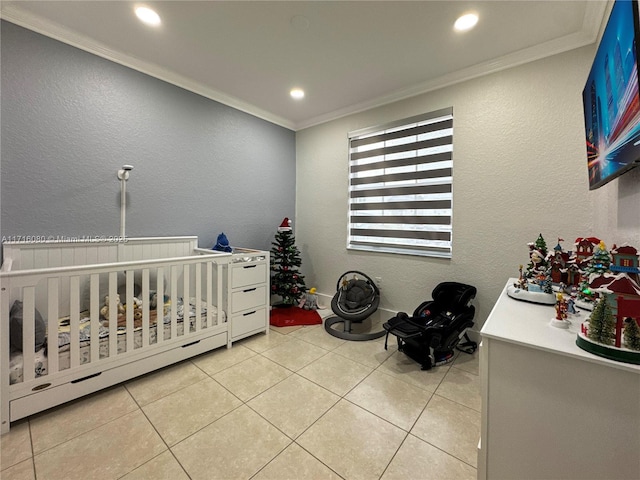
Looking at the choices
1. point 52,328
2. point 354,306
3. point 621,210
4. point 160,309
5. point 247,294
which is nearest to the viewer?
point 621,210

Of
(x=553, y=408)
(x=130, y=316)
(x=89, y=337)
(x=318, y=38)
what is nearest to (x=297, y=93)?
(x=318, y=38)

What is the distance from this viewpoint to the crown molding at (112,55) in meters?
1.84

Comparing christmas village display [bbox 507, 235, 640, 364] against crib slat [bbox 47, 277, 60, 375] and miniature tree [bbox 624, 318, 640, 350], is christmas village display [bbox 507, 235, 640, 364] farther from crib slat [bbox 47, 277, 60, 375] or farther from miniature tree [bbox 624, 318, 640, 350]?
crib slat [bbox 47, 277, 60, 375]

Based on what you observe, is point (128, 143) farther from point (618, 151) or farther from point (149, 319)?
point (618, 151)

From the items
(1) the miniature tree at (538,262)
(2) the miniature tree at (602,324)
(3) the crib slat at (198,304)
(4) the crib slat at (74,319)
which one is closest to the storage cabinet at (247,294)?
(3) the crib slat at (198,304)

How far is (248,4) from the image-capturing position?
174 cm

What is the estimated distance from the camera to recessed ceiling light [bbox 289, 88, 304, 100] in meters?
2.84

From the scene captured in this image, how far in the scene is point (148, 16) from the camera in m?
1.85

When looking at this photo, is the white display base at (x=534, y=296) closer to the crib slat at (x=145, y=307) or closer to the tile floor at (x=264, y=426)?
the tile floor at (x=264, y=426)

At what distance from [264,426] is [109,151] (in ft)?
8.24

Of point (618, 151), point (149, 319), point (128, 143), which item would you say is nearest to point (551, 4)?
point (618, 151)

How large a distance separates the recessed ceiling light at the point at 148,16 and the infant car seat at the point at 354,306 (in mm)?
2681

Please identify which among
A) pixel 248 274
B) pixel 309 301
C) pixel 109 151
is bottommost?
pixel 309 301

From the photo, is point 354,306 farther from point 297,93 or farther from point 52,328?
point 297,93
